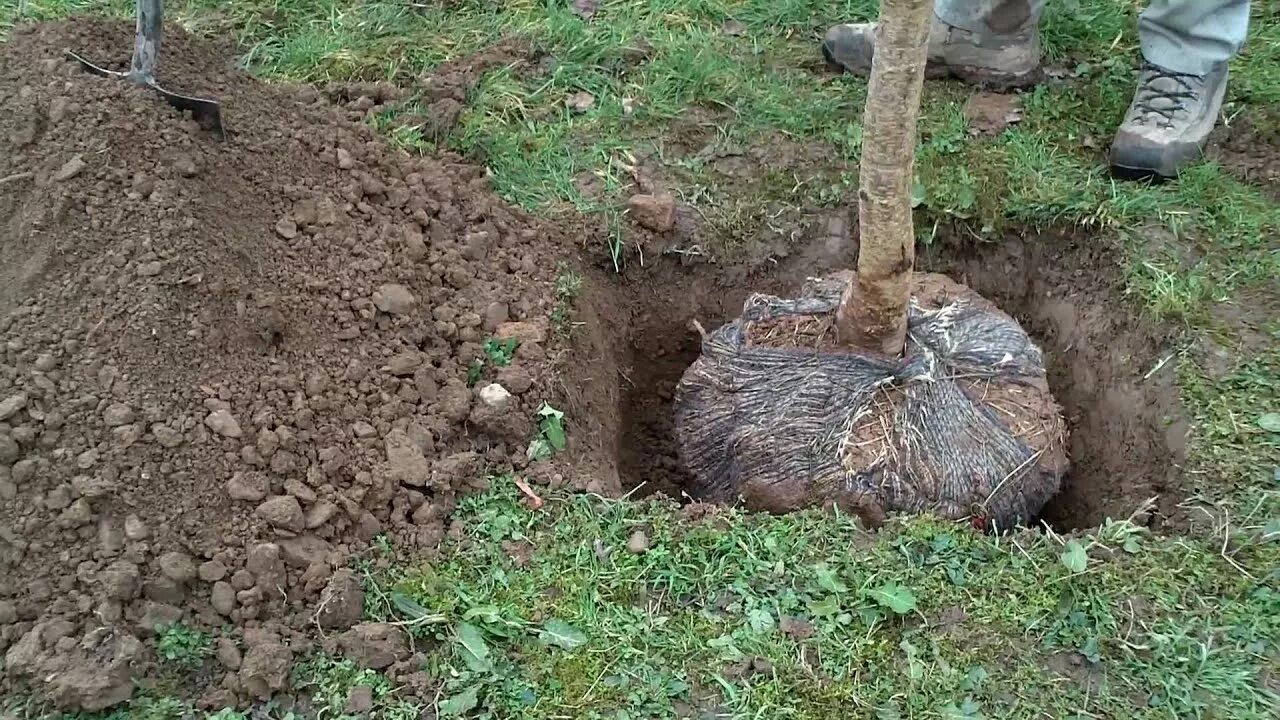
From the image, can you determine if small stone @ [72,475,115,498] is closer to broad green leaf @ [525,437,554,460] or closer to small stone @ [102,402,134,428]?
small stone @ [102,402,134,428]

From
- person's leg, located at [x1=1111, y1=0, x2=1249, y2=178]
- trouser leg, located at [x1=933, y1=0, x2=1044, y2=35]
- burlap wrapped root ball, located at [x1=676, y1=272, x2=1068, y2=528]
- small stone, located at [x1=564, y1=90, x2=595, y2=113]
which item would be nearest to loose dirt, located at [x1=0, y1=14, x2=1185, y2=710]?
burlap wrapped root ball, located at [x1=676, y1=272, x2=1068, y2=528]

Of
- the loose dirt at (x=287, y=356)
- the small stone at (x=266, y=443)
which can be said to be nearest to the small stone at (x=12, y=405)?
the loose dirt at (x=287, y=356)

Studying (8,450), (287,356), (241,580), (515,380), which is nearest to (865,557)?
(515,380)

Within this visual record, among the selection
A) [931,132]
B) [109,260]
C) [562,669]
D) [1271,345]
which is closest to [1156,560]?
[1271,345]

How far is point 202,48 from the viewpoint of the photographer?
9.69 feet

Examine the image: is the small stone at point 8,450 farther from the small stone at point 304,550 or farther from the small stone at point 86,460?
the small stone at point 304,550

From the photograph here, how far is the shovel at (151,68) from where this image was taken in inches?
101

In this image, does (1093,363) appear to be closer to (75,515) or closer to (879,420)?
(879,420)

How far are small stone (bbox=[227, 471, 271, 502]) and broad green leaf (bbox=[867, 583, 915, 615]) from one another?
1325mm

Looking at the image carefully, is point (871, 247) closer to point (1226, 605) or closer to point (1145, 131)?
point (1226, 605)

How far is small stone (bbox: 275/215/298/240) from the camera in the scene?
2.58 m

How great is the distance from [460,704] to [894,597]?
91cm

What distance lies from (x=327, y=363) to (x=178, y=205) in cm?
52

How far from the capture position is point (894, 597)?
2074 millimetres
